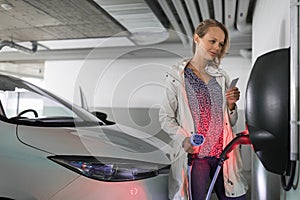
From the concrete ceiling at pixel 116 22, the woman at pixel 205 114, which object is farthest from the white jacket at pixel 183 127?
the concrete ceiling at pixel 116 22

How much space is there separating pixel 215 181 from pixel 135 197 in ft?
1.32

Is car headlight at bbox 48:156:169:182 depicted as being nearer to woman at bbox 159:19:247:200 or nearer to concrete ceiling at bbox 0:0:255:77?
woman at bbox 159:19:247:200

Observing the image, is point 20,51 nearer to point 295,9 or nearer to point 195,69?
point 195,69

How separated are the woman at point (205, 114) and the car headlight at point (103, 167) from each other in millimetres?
250

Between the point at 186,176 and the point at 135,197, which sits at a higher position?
the point at 186,176

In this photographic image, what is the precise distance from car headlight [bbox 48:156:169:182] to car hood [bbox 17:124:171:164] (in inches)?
1.2

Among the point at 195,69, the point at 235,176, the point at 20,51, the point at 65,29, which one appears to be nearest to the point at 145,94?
the point at 195,69

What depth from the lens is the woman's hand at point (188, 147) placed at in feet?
4.30

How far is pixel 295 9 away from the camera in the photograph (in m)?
1.02

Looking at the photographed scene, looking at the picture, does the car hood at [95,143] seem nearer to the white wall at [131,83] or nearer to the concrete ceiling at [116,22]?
the white wall at [131,83]

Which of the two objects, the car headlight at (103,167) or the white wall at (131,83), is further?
the white wall at (131,83)

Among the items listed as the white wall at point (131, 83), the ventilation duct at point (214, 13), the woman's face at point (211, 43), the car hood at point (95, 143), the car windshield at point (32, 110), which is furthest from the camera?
the ventilation duct at point (214, 13)

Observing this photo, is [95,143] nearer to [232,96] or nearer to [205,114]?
[205,114]

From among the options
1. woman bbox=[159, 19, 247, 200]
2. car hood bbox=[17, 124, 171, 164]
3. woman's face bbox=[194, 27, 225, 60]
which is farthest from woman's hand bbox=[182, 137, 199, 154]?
woman's face bbox=[194, 27, 225, 60]
